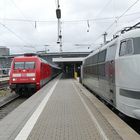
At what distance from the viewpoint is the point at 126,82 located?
11.0 meters

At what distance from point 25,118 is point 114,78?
3191 mm

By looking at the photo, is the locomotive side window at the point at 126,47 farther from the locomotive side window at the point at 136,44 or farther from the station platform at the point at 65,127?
the station platform at the point at 65,127

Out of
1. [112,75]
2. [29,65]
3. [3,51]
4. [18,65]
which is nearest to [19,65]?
[18,65]

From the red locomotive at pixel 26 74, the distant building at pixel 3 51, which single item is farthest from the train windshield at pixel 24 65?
the distant building at pixel 3 51

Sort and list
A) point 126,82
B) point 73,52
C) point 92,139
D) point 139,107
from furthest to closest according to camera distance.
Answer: point 73,52
point 126,82
point 139,107
point 92,139

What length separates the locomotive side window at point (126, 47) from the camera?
11.1 metres

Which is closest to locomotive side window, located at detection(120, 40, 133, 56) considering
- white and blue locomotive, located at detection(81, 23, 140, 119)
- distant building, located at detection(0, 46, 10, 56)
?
white and blue locomotive, located at detection(81, 23, 140, 119)

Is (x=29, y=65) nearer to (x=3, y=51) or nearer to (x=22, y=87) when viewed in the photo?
(x=22, y=87)

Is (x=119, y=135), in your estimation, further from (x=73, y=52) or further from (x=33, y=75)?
(x=73, y=52)

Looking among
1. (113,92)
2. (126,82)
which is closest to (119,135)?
(126,82)

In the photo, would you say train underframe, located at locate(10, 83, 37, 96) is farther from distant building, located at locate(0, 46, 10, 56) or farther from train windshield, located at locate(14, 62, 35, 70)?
distant building, located at locate(0, 46, 10, 56)

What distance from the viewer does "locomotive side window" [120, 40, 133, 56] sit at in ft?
36.4

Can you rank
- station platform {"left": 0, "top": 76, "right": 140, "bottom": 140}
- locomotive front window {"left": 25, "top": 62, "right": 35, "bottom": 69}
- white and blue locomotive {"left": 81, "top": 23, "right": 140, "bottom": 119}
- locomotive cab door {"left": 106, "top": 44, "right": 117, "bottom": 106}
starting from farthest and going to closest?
locomotive front window {"left": 25, "top": 62, "right": 35, "bottom": 69}
locomotive cab door {"left": 106, "top": 44, "right": 117, "bottom": 106}
white and blue locomotive {"left": 81, "top": 23, "right": 140, "bottom": 119}
station platform {"left": 0, "top": 76, "right": 140, "bottom": 140}

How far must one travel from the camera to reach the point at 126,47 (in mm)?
11422
